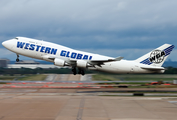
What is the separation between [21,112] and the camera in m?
21.4

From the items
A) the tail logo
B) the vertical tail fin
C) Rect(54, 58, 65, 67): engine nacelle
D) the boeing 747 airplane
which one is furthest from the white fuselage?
the tail logo

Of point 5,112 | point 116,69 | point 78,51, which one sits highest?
point 78,51

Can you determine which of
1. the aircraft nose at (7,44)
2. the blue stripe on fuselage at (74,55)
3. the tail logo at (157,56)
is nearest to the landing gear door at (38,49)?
the blue stripe on fuselage at (74,55)

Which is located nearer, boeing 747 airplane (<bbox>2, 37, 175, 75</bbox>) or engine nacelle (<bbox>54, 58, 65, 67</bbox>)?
engine nacelle (<bbox>54, 58, 65, 67</bbox>)

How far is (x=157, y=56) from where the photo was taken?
49.0 meters

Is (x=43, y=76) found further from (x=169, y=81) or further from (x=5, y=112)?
(x=5, y=112)

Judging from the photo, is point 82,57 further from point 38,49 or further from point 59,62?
point 38,49

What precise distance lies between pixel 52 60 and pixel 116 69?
12504 mm

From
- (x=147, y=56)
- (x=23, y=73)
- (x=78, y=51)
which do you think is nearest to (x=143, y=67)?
(x=147, y=56)

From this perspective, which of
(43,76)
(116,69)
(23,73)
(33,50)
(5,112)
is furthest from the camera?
(23,73)

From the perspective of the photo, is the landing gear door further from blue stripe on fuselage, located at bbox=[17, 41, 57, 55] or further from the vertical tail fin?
the vertical tail fin

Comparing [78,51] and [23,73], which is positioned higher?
[78,51]

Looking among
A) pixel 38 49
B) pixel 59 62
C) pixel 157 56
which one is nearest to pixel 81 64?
pixel 59 62

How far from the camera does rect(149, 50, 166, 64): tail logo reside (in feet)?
160
